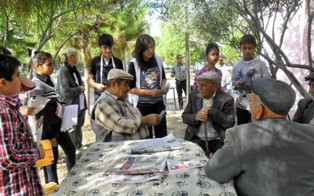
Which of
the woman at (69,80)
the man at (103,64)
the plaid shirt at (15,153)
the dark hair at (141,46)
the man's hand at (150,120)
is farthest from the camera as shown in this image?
the woman at (69,80)

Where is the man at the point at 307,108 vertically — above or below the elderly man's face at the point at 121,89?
below

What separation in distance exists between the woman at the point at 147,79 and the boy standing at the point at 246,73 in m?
1.05

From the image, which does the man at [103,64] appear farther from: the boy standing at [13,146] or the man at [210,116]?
the boy standing at [13,146]

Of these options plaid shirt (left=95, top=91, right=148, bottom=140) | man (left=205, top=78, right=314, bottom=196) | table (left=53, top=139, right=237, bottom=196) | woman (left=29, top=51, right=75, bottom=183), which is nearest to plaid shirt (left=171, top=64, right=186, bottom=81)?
woman (left=29, top=51, right=75, bottom=183)

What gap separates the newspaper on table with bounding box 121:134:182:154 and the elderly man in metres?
0.26

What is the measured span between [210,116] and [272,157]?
181 centimetres

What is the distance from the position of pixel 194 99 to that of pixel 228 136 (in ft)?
6.70

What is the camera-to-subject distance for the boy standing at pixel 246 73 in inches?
157

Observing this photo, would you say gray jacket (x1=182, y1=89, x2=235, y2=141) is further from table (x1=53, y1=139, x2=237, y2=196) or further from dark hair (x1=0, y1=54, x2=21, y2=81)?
dark hair (x1=0, y1=54, x2=21, y2=81)

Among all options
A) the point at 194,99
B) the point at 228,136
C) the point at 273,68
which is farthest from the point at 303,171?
the point at 273,68

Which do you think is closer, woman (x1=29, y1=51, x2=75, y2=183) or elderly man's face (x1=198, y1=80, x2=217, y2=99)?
woman (x1=29, y1=51, x2=75, y2=183)

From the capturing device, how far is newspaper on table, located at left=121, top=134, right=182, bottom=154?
2.37 m

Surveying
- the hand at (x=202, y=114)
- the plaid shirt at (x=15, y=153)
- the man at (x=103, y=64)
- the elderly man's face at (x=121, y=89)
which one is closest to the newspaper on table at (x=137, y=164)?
the plaid shirt at (x=15, y=153)

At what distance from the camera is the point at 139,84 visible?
155 inches
